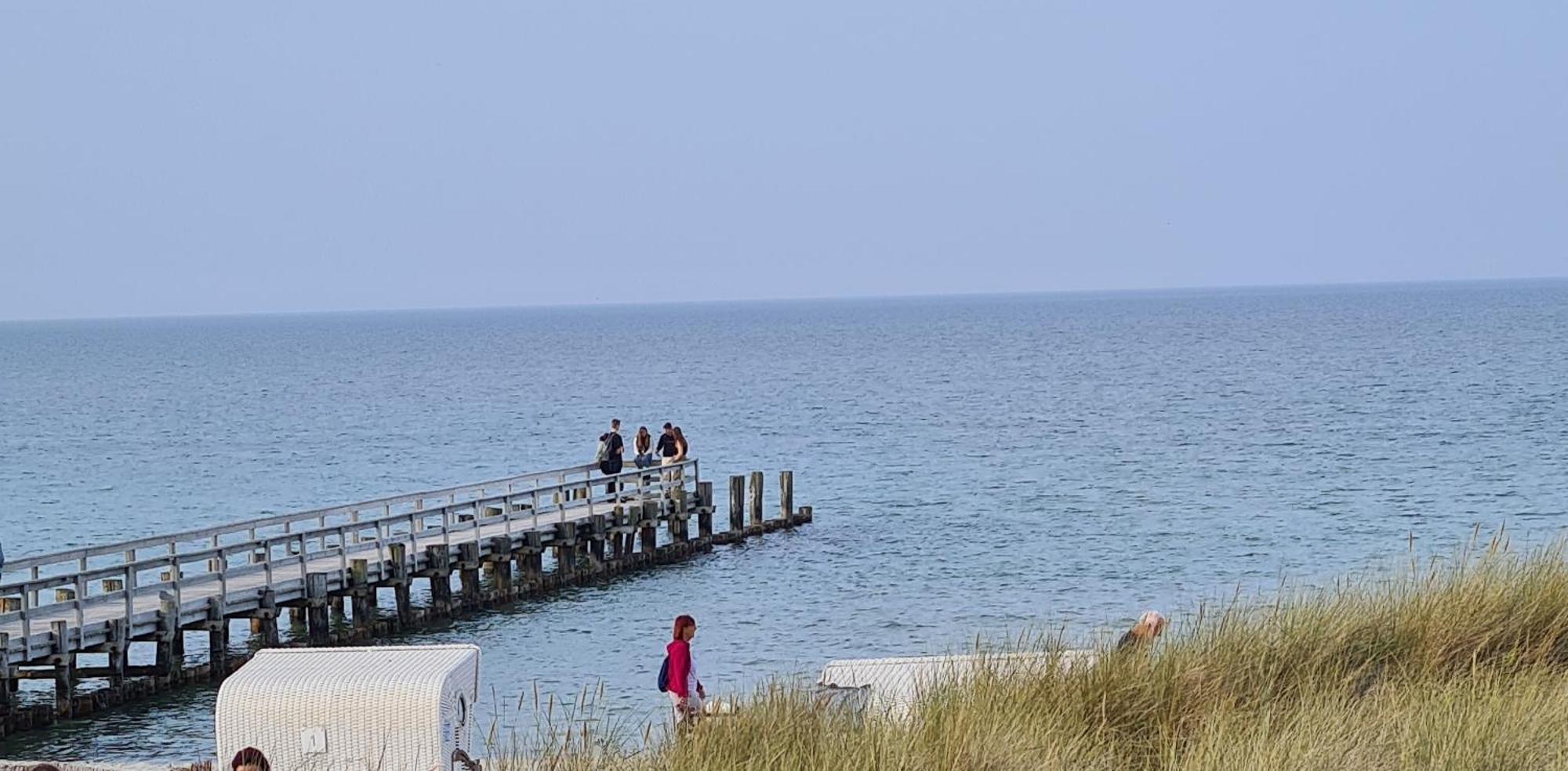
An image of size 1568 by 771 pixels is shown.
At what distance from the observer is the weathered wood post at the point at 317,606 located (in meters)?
25.8

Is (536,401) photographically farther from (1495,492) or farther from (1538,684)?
(1538,684)

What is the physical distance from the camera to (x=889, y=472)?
55.4 meters

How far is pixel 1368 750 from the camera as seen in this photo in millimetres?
8445

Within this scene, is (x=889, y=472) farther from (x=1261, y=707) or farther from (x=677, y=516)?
(x=1261, y=707)

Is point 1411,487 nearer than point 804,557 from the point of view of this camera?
No

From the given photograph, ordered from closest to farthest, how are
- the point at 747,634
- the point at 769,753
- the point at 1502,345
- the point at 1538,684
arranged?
the point at 769,753 < the point at 1538,684 < the point at 747,634 < the point at 1502,345

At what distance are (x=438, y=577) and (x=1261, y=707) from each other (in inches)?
820

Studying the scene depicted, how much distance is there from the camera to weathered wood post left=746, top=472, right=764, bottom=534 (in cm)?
3931

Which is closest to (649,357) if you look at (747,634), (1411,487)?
(1411,487)

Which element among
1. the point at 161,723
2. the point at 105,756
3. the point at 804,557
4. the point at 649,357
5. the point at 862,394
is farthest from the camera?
the point at 649,357

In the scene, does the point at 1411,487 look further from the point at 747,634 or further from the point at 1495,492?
the point at 747,634

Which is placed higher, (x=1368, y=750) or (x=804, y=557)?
(x=1368, y=750)

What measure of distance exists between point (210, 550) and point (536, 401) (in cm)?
7845

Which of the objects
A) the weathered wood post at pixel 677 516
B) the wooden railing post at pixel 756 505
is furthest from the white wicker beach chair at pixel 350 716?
the wooden railing post at pixel 756 505
